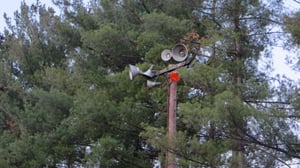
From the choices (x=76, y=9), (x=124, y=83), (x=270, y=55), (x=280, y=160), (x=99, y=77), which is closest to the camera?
(x=280, y=160)

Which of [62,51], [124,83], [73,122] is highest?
[62,51]

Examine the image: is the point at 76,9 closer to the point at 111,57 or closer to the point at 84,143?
the point at 111,57

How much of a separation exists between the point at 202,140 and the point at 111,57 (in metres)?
5.23

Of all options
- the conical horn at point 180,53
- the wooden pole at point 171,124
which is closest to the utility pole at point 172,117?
the wooden pole at point 171,124

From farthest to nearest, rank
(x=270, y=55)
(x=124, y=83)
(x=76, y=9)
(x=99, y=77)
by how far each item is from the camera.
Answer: (x=76, y=9) < (x=99, y=77) < (x=124, y=83) < (x=270, y=55)

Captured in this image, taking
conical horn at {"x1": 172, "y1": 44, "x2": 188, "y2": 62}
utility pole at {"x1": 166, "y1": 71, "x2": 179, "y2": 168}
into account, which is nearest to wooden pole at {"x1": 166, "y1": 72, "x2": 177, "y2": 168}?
utility pole at {"x1": 166, "y1": 71, "x2": 179, "y2": 168}

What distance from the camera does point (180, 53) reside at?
10.2 meters

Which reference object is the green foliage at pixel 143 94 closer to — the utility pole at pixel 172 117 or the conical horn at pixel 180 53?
the utility pole at pixel 172 117

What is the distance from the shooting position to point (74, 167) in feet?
55.2

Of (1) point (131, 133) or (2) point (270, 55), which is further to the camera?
(1) point (131, 133)

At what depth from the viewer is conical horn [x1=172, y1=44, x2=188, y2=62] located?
10125 mm

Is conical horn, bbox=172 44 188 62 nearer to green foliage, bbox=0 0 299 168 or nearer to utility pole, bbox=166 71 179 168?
utility pole, bbox=166 71 179 168

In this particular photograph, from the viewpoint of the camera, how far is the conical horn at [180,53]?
10.1 m

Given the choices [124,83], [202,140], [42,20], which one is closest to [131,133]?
[124,83]
